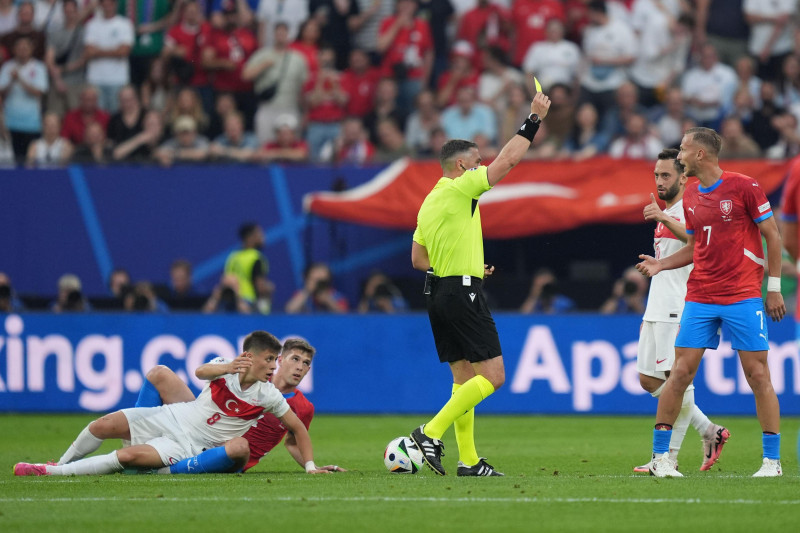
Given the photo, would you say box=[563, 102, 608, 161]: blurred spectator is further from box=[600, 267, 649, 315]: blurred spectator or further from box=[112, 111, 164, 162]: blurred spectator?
box=[112, 111, 164, 162]: blurred spectator

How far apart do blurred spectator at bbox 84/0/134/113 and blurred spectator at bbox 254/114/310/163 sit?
284 cm

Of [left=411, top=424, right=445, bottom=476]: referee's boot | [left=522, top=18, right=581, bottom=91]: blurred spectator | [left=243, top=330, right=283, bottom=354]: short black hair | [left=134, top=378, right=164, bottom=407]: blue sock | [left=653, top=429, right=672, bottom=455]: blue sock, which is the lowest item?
[left=411, top=424, right=445, bottom=476]: referee's boot

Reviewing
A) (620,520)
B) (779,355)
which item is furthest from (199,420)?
(779,355)

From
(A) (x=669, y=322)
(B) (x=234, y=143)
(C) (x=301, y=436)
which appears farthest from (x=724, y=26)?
(C) (x=301, y=436)

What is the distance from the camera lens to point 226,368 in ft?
31.2

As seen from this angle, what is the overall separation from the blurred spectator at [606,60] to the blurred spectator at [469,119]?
1489 mm

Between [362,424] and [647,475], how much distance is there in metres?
6.41

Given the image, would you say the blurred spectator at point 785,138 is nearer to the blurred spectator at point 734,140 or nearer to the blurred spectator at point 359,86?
the blurred spectator at point 734,140

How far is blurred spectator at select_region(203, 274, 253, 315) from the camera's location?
57.9 feet

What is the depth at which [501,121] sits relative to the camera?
1980cm

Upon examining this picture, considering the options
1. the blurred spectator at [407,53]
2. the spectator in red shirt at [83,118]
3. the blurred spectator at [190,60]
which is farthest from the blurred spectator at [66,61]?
the blurred spectator at [407,53]

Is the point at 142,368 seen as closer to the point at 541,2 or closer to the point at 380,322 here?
the point at 380,322

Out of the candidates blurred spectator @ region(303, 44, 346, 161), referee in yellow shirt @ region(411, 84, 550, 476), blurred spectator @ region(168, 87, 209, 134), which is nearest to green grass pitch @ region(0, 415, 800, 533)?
referee in yellow shirt @ region(411, 84, 550, 476)

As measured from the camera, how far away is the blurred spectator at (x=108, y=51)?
2075 cm
